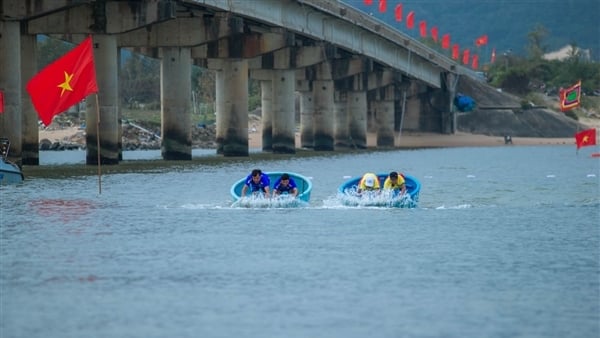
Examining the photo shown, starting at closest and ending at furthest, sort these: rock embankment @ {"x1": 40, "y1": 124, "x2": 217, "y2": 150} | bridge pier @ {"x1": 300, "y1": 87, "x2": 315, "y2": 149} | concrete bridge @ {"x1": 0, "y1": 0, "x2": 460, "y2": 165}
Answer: concrete bridge @ {"x1": 0, "y1": 0, "x2": 460, "y2": 165} < rock embankment @ {"x1": 40, "y1": 124, "x2": 217, "y2": 150} < bridge pier @ {"x1": 300, "y1": 87, "x2": 315, "y2": 149}

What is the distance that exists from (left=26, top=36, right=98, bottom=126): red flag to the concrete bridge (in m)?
8.56

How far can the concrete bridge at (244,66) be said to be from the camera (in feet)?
246

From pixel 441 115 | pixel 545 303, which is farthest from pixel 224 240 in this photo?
pixel 441 115

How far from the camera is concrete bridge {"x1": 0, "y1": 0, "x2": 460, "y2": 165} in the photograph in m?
74.9

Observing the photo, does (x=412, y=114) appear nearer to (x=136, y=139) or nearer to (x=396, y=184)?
(x=136, y=139)

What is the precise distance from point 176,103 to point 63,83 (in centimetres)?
3599

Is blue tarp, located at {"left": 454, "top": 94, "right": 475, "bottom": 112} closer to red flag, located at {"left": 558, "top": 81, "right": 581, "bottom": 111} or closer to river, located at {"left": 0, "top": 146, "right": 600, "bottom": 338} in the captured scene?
red flag, located at {"left": 558, "top": 81, "right": 581, "bottom": 111}

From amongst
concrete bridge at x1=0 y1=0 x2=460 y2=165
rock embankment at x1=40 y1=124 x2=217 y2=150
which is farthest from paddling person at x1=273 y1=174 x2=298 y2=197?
rock embankment at x1=40 y1=124 x2=217 y2=150

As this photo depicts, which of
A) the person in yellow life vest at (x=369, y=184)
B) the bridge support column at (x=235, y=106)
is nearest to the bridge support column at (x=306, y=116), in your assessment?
the bridge support column at (x=235, y=106)

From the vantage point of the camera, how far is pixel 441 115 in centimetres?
14588

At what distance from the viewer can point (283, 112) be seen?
10756 centimetres

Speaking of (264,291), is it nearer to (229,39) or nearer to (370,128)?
(229,39)

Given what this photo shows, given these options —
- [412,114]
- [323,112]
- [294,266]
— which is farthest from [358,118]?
[294,266]

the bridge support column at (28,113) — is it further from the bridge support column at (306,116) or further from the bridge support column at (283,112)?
the bridge support column at (306,116)
